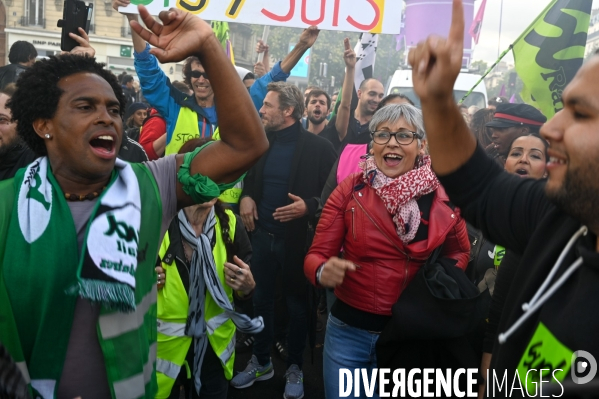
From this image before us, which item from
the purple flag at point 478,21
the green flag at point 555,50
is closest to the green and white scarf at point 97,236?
the green flag at point 555,50

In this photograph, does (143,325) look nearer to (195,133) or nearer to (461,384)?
(461,384)

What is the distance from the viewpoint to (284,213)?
436 centimetres

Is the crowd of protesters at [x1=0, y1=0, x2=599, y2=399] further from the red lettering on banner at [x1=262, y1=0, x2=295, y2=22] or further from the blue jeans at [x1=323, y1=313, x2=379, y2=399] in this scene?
the red lettering on banner at [x1=262, y1=0, x2=295, y2=22]

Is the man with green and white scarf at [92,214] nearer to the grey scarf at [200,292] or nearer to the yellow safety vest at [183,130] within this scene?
the grey scarf at [200,292]

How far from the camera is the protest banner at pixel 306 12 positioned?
427cm

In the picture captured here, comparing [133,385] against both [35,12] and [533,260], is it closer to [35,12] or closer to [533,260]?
[533,260]

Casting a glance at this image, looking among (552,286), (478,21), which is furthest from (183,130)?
(478,21)

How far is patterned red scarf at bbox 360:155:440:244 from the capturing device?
9.38ft

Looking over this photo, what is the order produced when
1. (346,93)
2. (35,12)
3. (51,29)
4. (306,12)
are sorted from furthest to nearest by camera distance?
1. (51,29)
2. (35,12)
3. (346,93)
4. (306,12)

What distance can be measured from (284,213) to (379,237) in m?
1.58

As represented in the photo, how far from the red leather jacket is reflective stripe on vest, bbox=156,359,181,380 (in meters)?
0.81

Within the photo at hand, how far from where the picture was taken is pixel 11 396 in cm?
146

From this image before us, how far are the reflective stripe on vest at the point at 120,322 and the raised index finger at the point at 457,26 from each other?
1292 mm

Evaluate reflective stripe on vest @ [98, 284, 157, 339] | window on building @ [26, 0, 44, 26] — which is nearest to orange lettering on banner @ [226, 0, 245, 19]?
reflective stripe on vest @ [98, 284, 157, 339]
